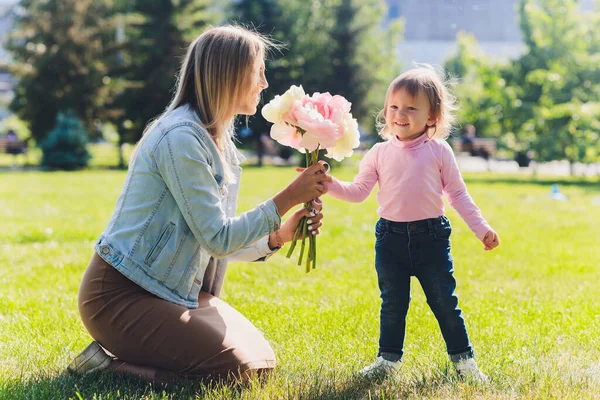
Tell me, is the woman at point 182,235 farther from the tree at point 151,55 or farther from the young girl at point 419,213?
the tree at point 151,55

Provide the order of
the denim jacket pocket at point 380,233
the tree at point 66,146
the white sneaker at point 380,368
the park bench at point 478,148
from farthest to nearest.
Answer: the park bench at point 478,148 → the tree at point 66,146 → the denim jacket pocket at point 380,233 → the white sneaker at point 380,368

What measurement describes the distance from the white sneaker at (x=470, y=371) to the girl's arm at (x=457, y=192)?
587mm

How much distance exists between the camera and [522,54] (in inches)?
778

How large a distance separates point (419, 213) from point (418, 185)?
13 centimetres

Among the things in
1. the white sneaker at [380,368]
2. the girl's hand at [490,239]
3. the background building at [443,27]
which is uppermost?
the background building at [443,27]

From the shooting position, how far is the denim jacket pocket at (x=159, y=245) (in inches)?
130

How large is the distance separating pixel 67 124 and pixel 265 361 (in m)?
20.2

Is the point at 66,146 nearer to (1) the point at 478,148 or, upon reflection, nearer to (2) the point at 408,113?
(1) the point at 478,148

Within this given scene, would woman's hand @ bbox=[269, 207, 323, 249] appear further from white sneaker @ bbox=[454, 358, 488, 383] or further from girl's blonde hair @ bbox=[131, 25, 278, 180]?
white sneaker @ bbox=[454, 358, 488, 383]

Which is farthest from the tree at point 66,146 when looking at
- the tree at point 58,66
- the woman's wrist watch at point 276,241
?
the woman's wrist watch at point 276,241

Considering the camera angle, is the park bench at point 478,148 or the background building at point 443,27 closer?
the park bench at point 478,148

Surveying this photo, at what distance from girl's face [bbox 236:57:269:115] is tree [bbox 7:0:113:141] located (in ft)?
71.4

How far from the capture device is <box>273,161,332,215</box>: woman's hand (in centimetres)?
338

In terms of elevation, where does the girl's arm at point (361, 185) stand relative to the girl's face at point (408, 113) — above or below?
below
